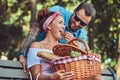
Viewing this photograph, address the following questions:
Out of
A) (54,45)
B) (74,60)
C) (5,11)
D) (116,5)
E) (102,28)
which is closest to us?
(74,60)

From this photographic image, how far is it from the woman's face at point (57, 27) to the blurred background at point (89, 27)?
3.14 metres

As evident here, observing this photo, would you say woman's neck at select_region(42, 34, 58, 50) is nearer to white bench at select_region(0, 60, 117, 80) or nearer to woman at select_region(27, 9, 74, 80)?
woman at select_region(27, 9, 74, 80)

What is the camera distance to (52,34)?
161 inches

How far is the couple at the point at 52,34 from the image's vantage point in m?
3.88

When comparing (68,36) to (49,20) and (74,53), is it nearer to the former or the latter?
(49,20)

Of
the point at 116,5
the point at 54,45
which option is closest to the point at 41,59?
the point at 54,45

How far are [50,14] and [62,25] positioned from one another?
0.14 m

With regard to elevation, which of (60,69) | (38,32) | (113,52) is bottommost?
(113,52)

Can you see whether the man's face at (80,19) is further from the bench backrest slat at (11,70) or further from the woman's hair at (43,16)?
the bench backrest slat at (11,70)

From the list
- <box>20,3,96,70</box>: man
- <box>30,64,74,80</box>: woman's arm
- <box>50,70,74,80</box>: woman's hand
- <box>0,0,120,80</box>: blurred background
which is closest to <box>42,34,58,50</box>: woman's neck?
<box>20,3,96,70</box>: man

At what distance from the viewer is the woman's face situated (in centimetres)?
407

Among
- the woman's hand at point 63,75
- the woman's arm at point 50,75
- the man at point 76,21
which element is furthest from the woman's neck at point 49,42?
the woman's hand at point 63,75

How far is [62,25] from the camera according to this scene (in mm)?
4070

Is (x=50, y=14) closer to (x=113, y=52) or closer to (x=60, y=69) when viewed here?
(x=60, y=69)
